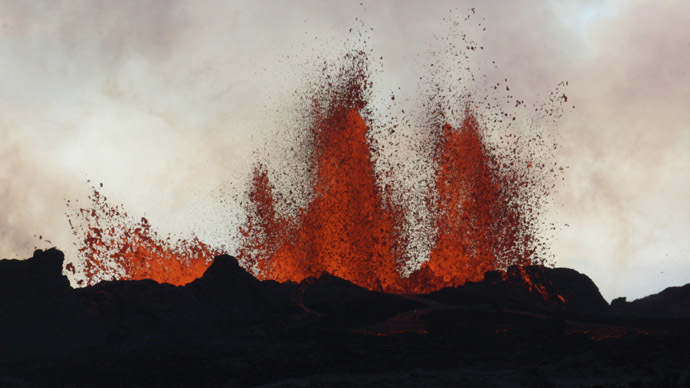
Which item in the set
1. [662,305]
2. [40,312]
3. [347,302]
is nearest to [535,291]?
[662,305]

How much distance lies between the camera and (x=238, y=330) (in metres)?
31.5

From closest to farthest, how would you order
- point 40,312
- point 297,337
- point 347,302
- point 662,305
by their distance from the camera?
point 40,312 → point 297,337 → point 347,302 → point 662,305

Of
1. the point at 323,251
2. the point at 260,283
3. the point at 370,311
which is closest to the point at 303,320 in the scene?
the point at 370,311

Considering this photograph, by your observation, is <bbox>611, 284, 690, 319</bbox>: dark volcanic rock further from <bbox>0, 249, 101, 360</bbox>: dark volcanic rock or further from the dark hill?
<bbox>0, 249, 101, 360</bbox>: dark volcanic rock

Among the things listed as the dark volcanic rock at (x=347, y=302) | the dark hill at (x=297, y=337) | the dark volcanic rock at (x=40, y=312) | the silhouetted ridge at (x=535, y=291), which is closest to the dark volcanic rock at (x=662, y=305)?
the silhouetted ridge at (x=535, y=291)

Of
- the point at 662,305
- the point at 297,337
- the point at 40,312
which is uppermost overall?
the point at 40,312

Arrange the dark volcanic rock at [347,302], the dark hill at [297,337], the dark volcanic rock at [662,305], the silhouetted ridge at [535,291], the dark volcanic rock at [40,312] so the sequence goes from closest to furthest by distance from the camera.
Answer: the dark hill at [297,337] < the dark volcanic rock at [40,312] < the dark volcanic rock at [347,302] < the silhouetted ridge at [535,291] < the dark volcanic rock at [662,305]

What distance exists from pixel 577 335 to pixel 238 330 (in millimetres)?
13144

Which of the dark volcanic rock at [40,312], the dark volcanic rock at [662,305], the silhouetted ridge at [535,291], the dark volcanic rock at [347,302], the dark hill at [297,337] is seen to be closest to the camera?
the dark hill at [297,337]

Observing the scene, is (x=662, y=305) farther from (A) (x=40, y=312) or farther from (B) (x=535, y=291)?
(A) (x=40, y=312)

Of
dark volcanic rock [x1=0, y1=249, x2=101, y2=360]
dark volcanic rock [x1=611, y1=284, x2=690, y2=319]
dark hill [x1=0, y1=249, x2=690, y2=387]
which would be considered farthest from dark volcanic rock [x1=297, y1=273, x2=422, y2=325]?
dark volcanic rock [x1=611, y1=284, x2=690, y2=319]

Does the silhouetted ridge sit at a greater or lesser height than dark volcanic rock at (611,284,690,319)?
greater

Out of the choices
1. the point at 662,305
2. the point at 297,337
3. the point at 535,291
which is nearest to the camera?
the point at 297,337

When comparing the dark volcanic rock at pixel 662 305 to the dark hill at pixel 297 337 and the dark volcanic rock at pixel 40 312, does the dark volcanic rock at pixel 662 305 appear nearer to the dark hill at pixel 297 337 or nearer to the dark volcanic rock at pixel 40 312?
the dark hill at pixel 297 337
